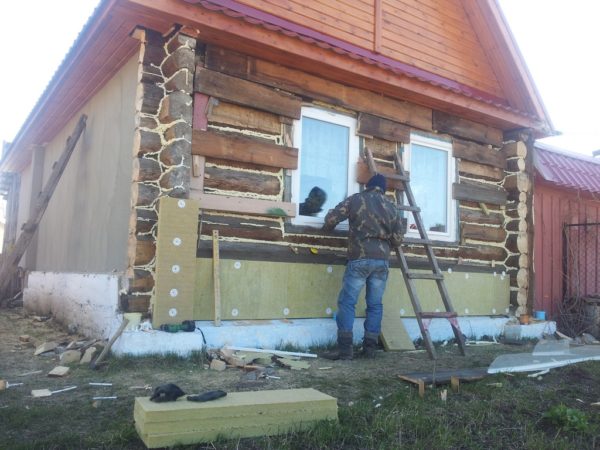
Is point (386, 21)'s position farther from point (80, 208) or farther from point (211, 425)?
point (211, 425)

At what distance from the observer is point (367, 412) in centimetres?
372

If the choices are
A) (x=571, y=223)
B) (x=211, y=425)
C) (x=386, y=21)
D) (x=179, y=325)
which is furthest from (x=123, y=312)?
(x=571, y=223)

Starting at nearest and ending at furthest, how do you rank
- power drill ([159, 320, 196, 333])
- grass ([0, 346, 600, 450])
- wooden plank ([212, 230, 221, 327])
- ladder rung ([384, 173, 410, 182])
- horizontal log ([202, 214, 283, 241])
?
grass ([0, 346, 600, 450]) → power drill ([159, 320, 196, 333]) → wooden plank ([212, 230, 221, 327]) → horizontal log ([202, 214, 283, 241]) → ladder rung ([384, 173, 410, 182])

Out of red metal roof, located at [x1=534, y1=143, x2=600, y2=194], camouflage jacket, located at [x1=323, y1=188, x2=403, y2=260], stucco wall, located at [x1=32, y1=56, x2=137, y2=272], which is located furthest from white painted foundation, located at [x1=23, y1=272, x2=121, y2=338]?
red metal roof, located at [x1=534, y1=143, x2=600, y2=194]

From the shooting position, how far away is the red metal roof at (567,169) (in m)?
10.2

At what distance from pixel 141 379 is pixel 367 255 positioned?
9.29ft

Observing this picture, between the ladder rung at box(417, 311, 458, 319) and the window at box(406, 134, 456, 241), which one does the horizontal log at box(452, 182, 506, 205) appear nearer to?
the window at box(406, 134, 456, 241)

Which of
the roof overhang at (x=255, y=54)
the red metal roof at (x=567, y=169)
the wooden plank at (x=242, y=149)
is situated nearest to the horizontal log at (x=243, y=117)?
the wooden plank at (x=242, y=149)

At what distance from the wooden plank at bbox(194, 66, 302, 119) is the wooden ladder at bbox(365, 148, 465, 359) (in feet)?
4.30

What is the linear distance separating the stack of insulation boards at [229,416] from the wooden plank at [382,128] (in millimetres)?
4669

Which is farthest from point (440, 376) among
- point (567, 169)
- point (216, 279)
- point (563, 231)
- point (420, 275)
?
point (567, 169)

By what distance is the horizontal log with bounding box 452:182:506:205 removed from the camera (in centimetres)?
841

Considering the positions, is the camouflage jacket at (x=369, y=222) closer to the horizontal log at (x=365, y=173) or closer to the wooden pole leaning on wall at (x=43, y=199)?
the horizontal log at (x=365, y=173)

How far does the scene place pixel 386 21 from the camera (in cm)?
820
